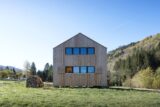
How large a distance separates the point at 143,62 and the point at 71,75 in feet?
229

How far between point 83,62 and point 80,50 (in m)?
1.28

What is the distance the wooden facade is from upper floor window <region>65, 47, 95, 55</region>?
1.05 ft

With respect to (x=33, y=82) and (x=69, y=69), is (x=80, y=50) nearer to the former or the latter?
(x=69, y=69)

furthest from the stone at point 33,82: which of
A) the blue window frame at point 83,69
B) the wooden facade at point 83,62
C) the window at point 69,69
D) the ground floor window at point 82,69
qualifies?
the blue window frame at point 83,69

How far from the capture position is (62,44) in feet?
124

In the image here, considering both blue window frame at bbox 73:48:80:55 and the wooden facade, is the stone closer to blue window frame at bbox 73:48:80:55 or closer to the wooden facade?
the wooden facade

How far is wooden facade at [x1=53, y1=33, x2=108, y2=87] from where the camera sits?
3734cm

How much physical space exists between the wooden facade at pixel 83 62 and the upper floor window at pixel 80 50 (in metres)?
0.32

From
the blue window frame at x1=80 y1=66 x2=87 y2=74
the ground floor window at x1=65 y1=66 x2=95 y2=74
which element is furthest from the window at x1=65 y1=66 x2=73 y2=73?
the blue window frame at x1=80 y1=66 x2=87 y2=74

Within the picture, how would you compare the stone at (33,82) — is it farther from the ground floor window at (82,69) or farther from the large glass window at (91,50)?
the large glass window at (91,50)

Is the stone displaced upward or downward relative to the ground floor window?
downward

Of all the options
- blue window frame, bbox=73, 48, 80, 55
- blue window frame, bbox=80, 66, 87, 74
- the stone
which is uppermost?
blue window frame, bbox=73, 48, 80, 55

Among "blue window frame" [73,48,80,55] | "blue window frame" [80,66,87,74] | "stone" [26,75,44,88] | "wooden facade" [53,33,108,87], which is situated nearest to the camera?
"stone" [26,75,44,88]

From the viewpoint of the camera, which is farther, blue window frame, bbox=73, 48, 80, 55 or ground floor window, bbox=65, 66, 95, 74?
blue window frame, bbox=73, 48, 80, 55
